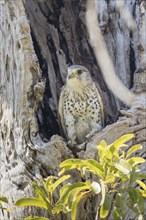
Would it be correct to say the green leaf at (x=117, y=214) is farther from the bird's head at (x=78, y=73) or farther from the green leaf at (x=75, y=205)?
the bird's head at (x=78, y=73)

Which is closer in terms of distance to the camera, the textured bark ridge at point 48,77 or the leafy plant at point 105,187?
A: the leafy plant at point 105,187

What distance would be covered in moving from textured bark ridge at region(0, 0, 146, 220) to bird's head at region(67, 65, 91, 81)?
174 millimetres

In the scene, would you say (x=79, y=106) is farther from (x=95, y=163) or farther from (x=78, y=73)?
(x=95, y=163)

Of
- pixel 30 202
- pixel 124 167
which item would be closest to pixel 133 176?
pixel 124 167

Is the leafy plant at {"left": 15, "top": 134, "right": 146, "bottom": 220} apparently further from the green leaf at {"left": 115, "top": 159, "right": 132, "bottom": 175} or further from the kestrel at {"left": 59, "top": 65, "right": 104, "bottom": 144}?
the kestrel at {"left": 59, "top": 65, "right": 104, "bottom": 144}

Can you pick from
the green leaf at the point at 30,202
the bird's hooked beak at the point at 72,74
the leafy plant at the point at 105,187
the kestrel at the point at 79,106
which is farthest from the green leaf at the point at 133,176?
the bird's hooked beak at the point at 72,74

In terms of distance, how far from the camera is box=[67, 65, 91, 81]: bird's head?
3.69 metres

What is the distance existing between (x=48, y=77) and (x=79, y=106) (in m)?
0.29

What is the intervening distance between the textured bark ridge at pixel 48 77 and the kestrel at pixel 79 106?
0.09 m

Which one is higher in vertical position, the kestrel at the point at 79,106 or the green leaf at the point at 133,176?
the kestrel at the point at 79,106

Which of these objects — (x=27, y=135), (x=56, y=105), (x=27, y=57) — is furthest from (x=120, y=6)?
(x=27, y=135)

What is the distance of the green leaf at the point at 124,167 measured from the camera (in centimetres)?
192

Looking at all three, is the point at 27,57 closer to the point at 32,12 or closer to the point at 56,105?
the point at 56,105

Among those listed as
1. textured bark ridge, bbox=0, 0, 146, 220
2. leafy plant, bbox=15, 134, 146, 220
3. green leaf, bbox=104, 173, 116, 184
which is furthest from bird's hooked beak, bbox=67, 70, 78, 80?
green leaf, bbox=104, 173, 116, 184
